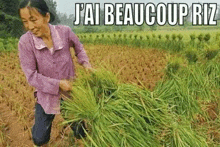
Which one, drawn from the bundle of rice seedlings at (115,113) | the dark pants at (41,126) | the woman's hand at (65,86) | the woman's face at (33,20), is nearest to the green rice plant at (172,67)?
the bundle of rice seedlings at (115,113)

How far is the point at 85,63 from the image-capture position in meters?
2.08

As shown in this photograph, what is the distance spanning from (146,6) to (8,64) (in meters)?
4.62

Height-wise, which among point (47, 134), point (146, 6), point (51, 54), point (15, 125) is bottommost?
point (15, 125)

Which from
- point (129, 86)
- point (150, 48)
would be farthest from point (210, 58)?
point (150, 48)

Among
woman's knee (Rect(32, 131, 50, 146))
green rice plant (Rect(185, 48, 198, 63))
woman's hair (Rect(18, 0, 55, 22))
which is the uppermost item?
woman's hair (Rect(18, 0, 55, 22))

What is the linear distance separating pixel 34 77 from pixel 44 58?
7.0 inches

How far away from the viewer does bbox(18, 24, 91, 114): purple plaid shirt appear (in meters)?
1.90

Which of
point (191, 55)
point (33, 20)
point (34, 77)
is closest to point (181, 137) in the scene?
point (34, 77)

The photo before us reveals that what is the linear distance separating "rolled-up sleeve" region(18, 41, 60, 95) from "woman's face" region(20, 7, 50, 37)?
0.52ft

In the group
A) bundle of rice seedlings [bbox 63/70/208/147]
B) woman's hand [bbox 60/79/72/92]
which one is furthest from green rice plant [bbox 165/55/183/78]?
woman's hand [bbox 60/79/72/92]

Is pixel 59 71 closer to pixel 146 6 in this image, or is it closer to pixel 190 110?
pixel 190 110

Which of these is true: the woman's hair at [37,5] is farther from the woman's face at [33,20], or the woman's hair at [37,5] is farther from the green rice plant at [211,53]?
the green rice plant at [211,53]

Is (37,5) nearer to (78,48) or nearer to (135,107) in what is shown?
(78,48)

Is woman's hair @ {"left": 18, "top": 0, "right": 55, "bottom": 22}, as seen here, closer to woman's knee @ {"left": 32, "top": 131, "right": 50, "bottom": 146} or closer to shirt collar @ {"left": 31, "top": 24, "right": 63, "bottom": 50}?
shirt collar @ {"left": 31, "top": 24, "right": 63, "bottom": 50}
